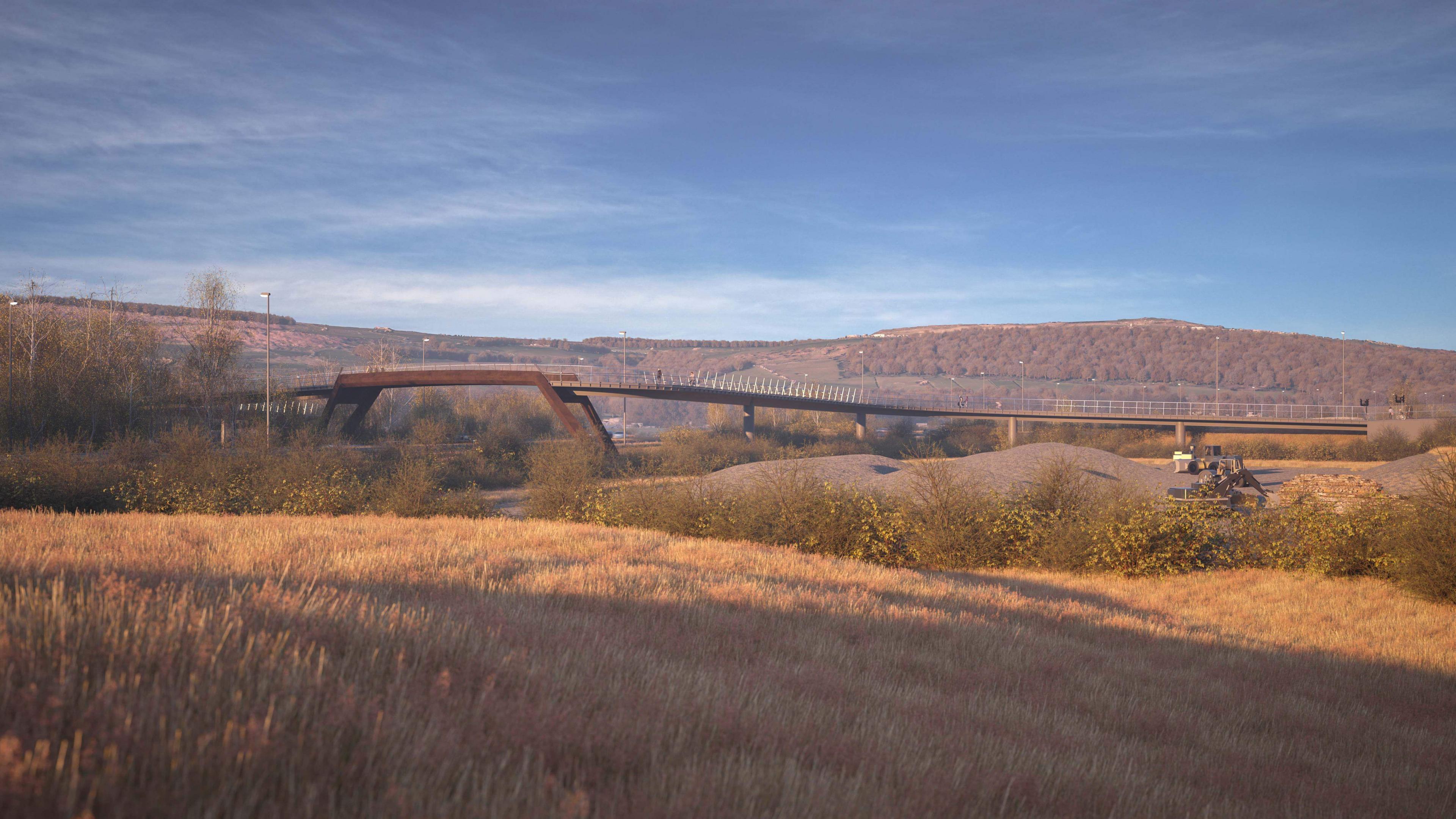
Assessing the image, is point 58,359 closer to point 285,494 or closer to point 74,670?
point 285,494

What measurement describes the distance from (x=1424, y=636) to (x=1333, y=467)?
54018 millimetres

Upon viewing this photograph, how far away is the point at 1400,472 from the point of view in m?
41.6

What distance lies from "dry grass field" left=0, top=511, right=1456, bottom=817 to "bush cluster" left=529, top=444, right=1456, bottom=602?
118 inches

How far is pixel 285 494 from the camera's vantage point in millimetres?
26641

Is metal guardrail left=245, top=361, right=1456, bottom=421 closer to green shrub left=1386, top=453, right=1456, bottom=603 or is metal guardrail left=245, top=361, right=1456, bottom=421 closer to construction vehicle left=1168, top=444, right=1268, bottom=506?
construction vehicle left=1168, top=444, right=1268, bottom=506

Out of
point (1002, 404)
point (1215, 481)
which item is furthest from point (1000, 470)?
point (1002, 404)

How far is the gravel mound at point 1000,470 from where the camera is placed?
108ft

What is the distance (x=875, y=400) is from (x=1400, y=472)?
184 ft

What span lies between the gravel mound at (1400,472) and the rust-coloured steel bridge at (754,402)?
91.3ft

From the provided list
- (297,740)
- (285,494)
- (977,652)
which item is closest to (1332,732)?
(977,652)

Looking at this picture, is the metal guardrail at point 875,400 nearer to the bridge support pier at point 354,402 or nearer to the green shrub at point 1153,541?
the bridge support pier at point 354,402

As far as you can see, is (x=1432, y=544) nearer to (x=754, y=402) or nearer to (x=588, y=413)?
(x=588, y=413)

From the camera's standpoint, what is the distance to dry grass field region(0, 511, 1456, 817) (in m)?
3.27

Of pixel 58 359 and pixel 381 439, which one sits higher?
pixel 58 359
